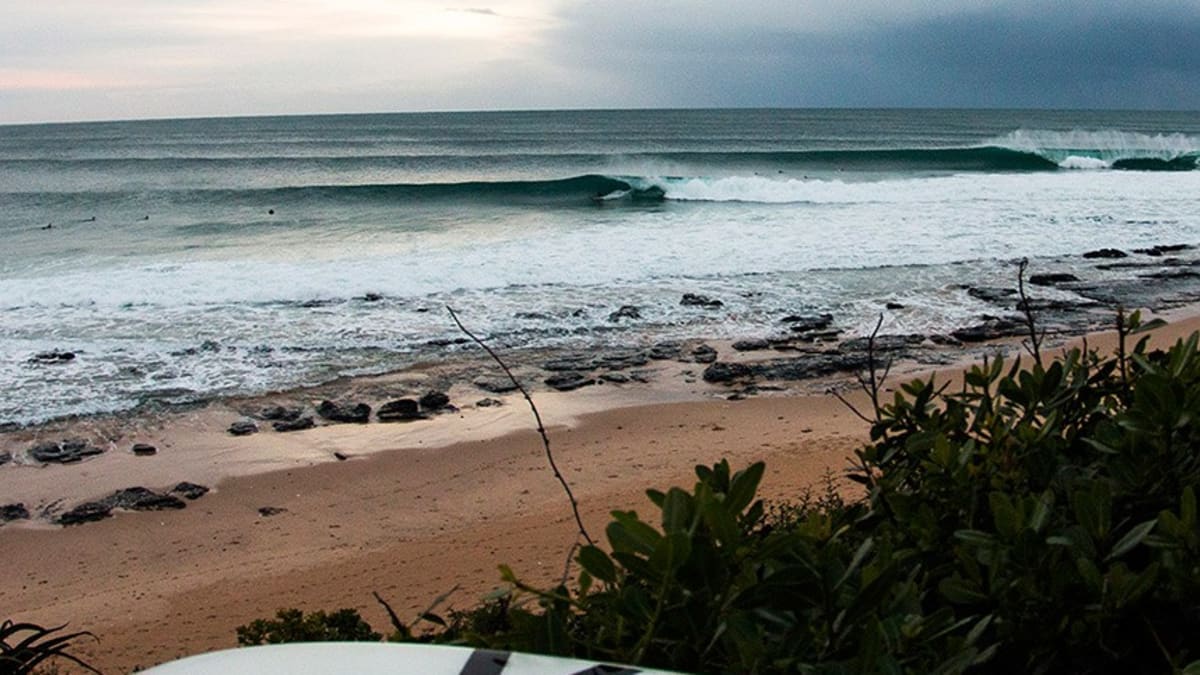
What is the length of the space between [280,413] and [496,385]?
198 cm

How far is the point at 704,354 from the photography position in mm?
10789

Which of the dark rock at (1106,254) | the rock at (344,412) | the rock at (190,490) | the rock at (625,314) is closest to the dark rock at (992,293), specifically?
the dark rock at (1106,254)

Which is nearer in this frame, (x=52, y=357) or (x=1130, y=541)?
(x=1130, y=541)

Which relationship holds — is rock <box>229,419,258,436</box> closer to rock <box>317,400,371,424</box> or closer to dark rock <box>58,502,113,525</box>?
rock <box>317,400,371,424</box>

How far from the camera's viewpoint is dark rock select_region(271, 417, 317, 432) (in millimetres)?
8797

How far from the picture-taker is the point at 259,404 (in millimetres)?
9484

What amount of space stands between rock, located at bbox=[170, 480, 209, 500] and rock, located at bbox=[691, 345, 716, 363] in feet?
16.3

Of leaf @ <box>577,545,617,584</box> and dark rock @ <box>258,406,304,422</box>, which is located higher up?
leaf @ <box>577,545,617,584</box>

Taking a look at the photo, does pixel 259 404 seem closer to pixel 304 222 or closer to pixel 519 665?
pixel 519 665

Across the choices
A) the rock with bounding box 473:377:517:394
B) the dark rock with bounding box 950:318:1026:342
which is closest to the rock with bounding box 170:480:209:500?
the rock with bounding box 473:377:517:394

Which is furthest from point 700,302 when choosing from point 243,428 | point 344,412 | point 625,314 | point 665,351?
point 243,428

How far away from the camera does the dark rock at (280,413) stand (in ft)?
29.7

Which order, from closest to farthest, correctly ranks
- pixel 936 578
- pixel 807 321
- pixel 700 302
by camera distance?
pixel 936 578
pixel 807 321
pixel 700 302

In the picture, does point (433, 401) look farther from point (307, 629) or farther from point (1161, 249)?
point (1161, 249)
